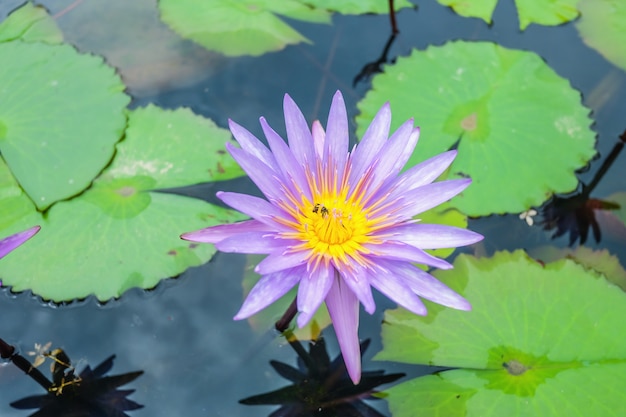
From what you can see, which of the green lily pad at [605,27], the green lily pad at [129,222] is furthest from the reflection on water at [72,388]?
the green lily pad at [605,27]

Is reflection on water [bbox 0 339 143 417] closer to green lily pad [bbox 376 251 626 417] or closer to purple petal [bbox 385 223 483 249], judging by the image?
green lily pad [bbox 376 251 626 417]

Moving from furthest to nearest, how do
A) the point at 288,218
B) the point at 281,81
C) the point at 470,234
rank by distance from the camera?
the point at 281,81 < the point at 288,218 < the point at 470,234

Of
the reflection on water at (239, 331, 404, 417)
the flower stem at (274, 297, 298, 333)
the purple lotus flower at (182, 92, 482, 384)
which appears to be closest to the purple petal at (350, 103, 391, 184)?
the purple lotus flower at (182, 92, 482, 384)

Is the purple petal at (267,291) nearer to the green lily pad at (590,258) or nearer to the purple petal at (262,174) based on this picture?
the purple petal at (262,174)

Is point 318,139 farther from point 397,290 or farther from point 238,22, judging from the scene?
point 238,22

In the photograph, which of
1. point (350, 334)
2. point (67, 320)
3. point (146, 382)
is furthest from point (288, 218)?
point (67, 320)

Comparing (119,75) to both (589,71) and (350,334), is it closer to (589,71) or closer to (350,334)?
(350,334)
